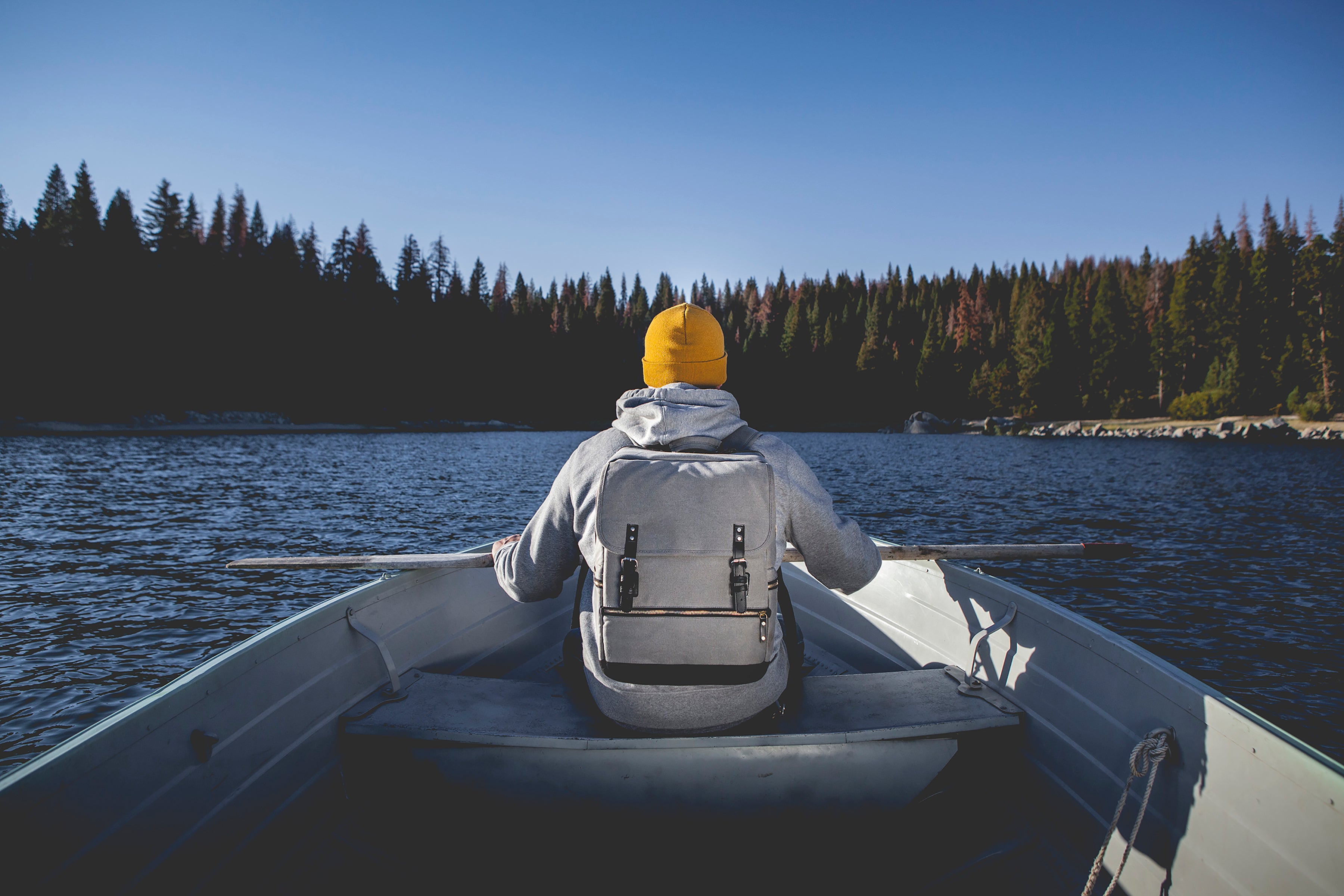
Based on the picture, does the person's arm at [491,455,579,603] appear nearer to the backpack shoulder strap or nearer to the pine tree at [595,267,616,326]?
the backpack shoulder strap

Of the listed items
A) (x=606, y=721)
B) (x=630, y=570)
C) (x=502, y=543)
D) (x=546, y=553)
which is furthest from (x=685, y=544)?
(x=502, y=543)

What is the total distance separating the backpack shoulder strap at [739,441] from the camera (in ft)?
7.45

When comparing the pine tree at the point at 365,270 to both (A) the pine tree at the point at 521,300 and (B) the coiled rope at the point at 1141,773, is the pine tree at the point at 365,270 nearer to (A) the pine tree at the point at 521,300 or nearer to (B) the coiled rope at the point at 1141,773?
(A) the pine tree at the point at 521,300

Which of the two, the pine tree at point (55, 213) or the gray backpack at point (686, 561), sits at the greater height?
the pine tree at point (55, 213)

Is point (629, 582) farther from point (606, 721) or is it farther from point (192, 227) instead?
point (192, 227)

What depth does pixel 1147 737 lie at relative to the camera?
7.23 ft

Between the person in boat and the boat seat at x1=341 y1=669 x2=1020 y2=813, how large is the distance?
192 millimetres

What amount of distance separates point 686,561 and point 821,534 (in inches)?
26.8

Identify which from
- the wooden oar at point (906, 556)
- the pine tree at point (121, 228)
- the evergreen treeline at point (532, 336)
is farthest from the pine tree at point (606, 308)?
the wooden oar at point (906, 556)

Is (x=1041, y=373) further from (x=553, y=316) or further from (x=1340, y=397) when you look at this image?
(x=553, y=316)

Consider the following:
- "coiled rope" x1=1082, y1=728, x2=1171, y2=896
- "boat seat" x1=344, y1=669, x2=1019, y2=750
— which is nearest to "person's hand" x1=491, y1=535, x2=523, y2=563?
"boat seat" x1=344, y1=669, x2=1019, y2=750

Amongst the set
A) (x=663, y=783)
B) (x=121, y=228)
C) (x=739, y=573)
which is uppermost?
(x=121, y=228)

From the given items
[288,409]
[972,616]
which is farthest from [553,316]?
[972,616]

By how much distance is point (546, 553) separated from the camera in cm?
245
